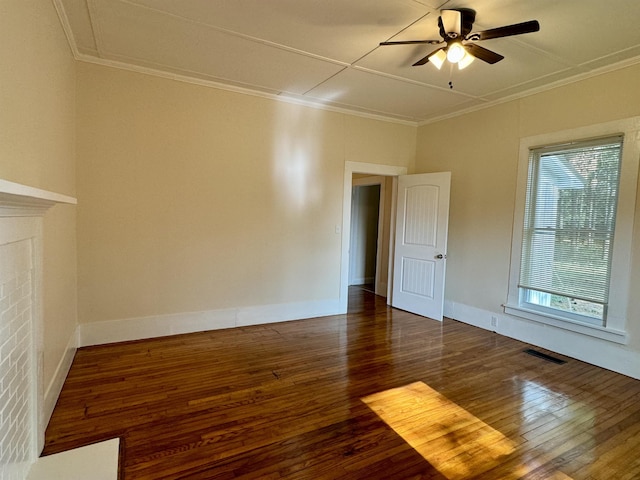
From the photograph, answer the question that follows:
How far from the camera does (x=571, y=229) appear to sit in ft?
11.7

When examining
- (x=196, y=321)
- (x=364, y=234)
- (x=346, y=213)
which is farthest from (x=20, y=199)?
(x=364, y=234)

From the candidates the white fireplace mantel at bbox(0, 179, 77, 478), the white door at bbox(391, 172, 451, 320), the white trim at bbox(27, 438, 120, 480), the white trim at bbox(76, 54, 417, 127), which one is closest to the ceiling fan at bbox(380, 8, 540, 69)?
the white trim at bbox(76, 54, 417, 127)

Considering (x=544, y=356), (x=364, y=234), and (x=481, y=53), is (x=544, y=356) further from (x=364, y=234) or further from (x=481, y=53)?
(x=364, y=234)

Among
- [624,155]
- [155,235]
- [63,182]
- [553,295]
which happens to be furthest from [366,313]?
[63,182]

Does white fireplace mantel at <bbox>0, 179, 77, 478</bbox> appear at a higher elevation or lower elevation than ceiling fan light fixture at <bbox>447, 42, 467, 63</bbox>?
lower

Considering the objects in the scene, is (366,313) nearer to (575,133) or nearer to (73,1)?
(575,133)

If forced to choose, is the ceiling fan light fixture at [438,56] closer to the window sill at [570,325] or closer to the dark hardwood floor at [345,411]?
the dark hardwood floor at [345,411]

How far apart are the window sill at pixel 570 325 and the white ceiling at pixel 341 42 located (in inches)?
98.0

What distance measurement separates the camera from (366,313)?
5.04 meters

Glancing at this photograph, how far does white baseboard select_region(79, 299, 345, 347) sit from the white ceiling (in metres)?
2.65

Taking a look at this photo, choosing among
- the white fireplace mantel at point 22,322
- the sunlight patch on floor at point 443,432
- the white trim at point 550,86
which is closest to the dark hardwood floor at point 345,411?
the sunlight patch on floor at point 443,432

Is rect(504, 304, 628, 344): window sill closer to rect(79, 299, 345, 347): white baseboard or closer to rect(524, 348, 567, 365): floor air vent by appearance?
rect(524, 348, 567, 365): floor air vent

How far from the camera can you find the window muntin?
3312 mm

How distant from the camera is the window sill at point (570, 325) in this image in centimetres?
321
